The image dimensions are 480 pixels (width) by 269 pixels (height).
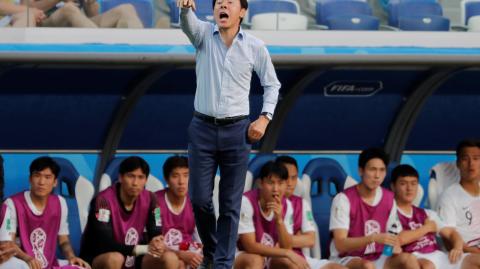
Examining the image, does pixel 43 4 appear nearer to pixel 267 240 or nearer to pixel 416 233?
pixel 267 240

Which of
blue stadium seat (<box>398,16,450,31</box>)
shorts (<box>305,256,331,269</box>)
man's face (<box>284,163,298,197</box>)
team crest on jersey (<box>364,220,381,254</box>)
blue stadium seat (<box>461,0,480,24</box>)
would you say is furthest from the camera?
blue stadium seat (<box>461,0,480,24</box>)

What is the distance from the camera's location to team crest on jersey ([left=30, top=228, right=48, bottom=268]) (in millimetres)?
8906

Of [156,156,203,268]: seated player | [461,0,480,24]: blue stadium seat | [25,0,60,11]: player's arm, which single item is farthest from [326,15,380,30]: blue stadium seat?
[25,0,60,11]: player's arm

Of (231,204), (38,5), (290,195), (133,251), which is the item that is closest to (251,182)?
(290,195)

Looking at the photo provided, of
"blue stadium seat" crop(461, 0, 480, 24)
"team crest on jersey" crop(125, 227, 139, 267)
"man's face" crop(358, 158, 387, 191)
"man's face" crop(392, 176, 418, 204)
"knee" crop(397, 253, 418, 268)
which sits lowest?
"knee" crop(397, 253, 418, 268)

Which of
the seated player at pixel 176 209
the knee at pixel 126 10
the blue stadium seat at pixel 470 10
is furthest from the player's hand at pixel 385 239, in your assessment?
the knee at pixel 126 10

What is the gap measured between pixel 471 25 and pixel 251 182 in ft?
7.14

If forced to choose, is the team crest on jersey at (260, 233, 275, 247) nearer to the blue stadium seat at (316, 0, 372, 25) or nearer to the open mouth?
the blue stadium seat at (316, 0, 372, 25)

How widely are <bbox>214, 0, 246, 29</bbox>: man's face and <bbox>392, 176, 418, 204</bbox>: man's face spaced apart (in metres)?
3.20

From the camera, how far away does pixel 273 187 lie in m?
9.12

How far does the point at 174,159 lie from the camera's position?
9148 millimetres

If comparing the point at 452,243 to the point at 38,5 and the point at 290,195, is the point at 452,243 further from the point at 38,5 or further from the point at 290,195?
the point at 38,5

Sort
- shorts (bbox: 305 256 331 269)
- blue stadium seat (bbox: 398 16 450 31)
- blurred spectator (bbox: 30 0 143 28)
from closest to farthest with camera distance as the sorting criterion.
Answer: shorts (bbox: 305 256 331 269), blurred spectator (bbox: 30 0 143 28), blue stadium seat (bbox: 398 16 450 31)

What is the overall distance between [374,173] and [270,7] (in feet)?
4.92
